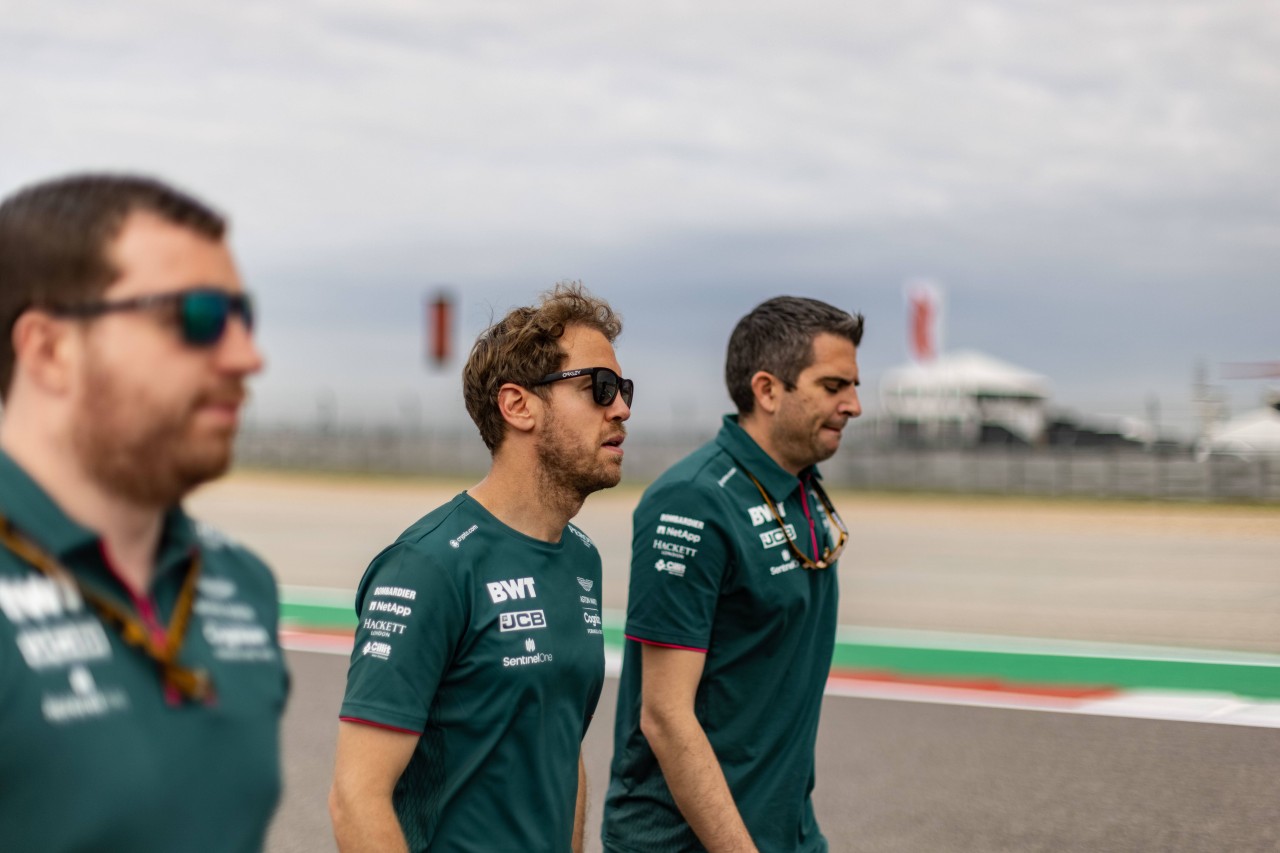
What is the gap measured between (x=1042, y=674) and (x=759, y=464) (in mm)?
6625

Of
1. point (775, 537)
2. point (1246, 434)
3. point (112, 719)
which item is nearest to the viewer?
point (112, 719)

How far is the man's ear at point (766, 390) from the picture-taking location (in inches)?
143

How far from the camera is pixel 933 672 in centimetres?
961

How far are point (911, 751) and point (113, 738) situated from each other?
6.46m

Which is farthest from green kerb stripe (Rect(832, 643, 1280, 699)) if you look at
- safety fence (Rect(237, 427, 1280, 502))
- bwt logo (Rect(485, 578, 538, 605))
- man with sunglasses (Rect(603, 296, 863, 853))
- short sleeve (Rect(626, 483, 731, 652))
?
safety fence (Rect(237, 427, 1280, 502))

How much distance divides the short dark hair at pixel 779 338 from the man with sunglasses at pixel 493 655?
0.87m

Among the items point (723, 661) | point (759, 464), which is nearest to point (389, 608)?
point (723, 661)

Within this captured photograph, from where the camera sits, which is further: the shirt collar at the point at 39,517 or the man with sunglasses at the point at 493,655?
the man with sunglasses at the point at 493,655

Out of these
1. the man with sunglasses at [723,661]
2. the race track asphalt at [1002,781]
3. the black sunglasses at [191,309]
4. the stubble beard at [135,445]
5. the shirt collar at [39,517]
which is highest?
the black sunglasses at [191,309]

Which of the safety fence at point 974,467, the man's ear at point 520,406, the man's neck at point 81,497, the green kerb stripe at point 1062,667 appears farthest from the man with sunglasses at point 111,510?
the safety fence at point 974,467

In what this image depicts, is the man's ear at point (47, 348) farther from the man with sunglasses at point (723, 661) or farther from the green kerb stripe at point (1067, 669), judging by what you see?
the green kerb stripe at point (1067, 669)

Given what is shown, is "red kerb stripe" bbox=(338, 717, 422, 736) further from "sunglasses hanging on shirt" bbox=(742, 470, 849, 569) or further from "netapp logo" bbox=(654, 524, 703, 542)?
"sunglasses hanging on shirt" bbox=(742, 470, 849, 569)

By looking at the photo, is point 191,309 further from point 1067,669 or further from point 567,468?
point 1067,669

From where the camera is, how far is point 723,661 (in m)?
3.27
